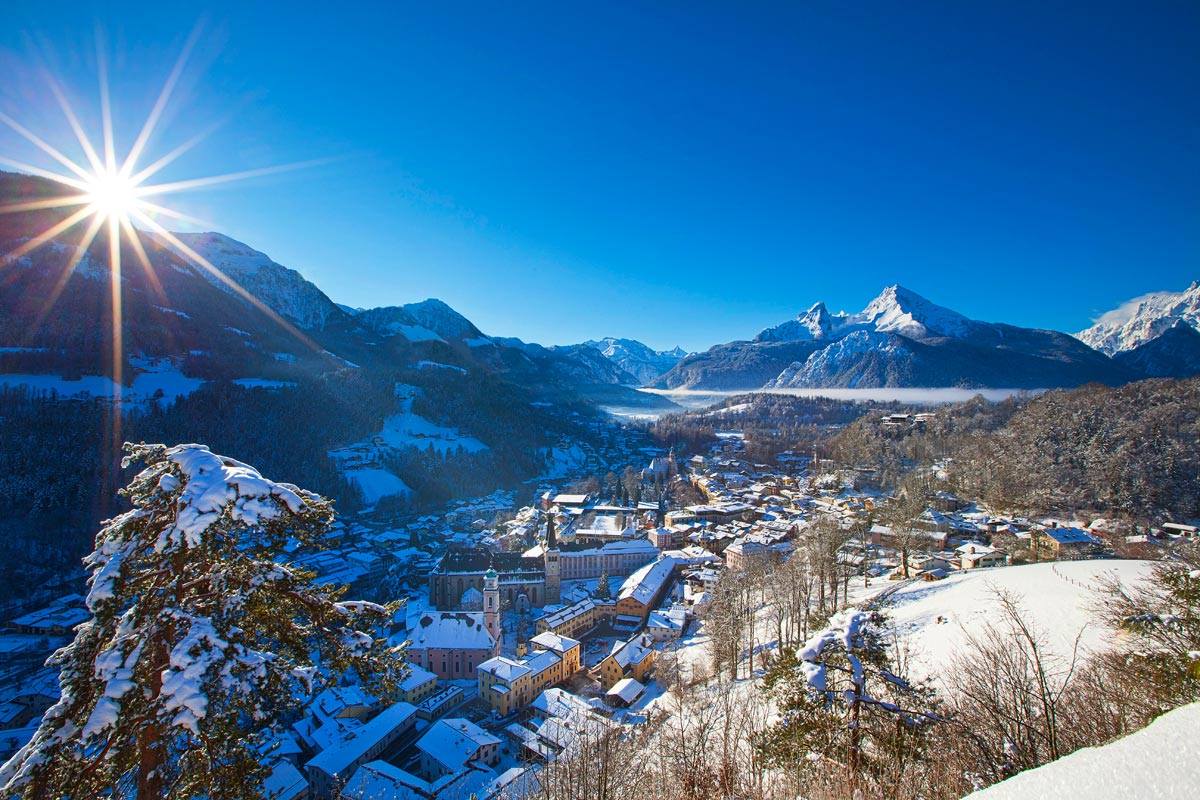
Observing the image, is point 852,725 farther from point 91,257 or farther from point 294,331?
point 294,331

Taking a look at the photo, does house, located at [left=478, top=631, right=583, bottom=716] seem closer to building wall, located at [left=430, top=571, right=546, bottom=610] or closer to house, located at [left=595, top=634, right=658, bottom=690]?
house, located at [left=595, top=634, right=658, bottom=690]

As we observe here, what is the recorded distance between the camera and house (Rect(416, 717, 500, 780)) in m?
17.1

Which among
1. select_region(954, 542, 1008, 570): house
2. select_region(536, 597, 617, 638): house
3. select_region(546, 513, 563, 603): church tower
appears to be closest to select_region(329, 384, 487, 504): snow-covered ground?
select_region(546, 513, 563, 603): church tower

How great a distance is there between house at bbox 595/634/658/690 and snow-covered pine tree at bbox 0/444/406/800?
73.8ft

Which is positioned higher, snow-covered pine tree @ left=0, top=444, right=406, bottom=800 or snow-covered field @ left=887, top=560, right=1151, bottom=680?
snow-covered pine tree @ left=0, top=444, right=406, bottom=800

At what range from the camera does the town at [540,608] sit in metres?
17.8

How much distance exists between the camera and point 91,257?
326 feet

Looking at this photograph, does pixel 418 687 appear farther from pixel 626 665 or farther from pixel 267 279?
pixel 267 279

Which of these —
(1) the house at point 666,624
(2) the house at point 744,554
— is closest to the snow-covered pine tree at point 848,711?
(1) the house at point 666,624

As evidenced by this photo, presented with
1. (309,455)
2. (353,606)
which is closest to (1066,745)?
(353,606)

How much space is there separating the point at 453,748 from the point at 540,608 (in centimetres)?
1756

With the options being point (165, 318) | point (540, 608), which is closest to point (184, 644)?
point (540, 608)

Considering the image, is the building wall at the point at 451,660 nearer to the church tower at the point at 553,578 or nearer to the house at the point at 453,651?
the house at the point at 453,651

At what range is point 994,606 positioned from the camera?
15117 millimetres
